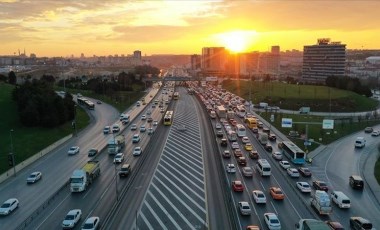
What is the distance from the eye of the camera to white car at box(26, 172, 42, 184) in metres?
41.1

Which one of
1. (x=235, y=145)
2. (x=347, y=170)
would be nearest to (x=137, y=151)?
(x=235, y=145)

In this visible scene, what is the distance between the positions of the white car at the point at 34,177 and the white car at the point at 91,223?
15.2m

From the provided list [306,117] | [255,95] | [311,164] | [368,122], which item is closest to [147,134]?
[311,164]

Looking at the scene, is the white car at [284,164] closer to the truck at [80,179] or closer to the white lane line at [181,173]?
the white lane line at [181,173]

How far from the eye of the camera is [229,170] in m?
43.6

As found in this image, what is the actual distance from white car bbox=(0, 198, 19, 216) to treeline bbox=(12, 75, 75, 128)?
32045 mm

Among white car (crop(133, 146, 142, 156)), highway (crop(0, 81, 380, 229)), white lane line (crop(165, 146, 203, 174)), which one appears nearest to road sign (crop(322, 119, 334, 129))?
highway (crop(0, 81, 380, 229))

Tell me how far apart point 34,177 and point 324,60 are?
169 meters

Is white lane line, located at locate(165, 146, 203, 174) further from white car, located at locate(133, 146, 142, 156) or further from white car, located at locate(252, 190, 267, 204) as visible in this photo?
white car, located at locate(252, 190, 267, 204)

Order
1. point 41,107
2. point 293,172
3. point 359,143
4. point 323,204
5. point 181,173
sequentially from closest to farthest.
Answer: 1. point 323,204
2. point 293,172
3. point 181,173
4. point 359,143
5. point 41,107

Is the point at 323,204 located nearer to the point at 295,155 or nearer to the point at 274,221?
the point at 274,221

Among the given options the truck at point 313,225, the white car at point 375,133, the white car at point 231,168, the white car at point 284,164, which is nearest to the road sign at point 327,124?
the white car at point 284,164

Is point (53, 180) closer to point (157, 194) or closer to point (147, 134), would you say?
point (157, 194)

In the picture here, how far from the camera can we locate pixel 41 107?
2564 inches
